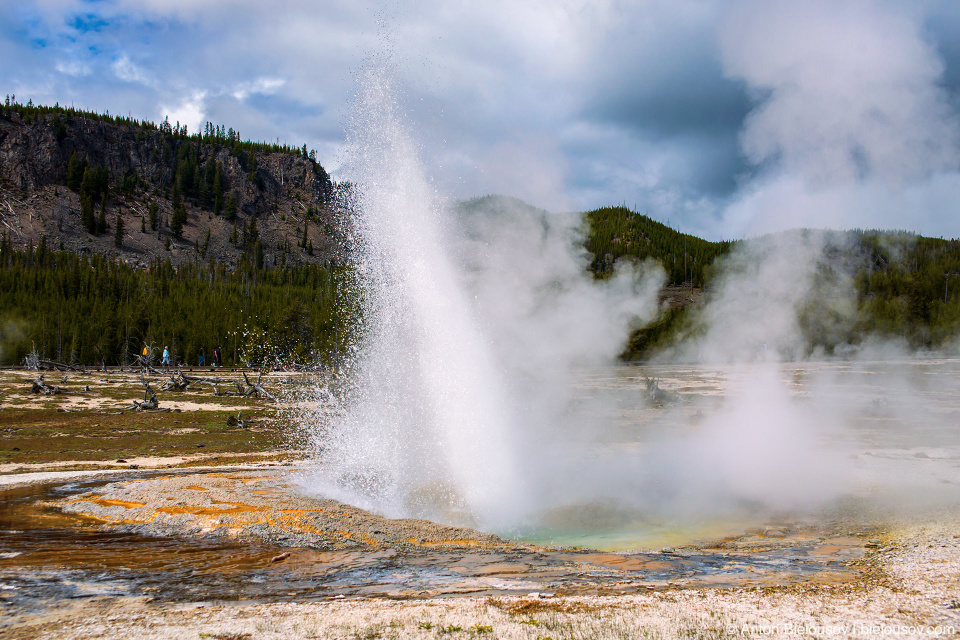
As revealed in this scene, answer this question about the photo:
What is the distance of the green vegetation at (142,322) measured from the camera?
231 ft

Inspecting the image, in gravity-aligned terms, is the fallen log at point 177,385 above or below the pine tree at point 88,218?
below

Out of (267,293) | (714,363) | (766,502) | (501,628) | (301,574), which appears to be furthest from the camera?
(267,293)

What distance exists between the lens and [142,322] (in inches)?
3007

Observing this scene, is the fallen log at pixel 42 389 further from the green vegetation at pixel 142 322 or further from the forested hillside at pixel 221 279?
the green vegetation at pixel 142 322

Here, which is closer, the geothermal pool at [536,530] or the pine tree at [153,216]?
the geothermal pool at [536,530]

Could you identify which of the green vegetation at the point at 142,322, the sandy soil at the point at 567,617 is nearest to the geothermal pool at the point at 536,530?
the sandy soil at the point at 567,617

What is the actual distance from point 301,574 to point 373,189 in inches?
428

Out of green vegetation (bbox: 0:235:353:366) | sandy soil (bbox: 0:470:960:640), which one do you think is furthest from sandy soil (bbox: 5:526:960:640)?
green vegetation (bbox: 0:235:353:366)

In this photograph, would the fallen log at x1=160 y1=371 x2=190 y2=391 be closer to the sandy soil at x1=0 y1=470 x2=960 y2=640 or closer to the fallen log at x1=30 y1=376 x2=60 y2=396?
the fallen log at x1=30 y1=376 x2=60 y2=396

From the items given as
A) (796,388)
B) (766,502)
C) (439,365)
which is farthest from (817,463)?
(439,365)

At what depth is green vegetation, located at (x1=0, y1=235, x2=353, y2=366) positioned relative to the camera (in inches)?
2768

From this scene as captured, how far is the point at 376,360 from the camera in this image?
16.1m

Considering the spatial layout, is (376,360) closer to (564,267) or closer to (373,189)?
(373,189)

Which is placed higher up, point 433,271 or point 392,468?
→ point 433,271
